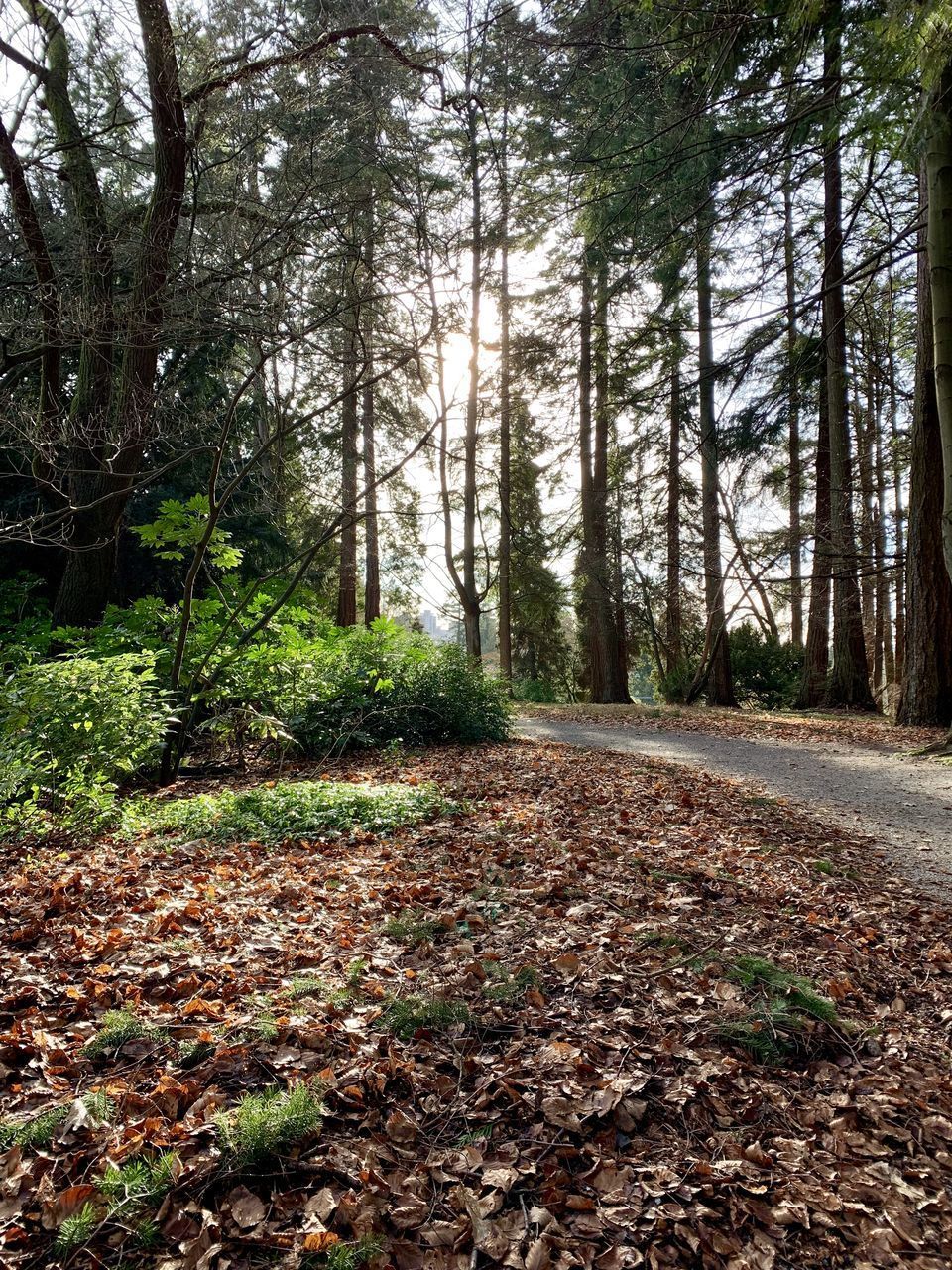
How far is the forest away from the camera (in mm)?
1953

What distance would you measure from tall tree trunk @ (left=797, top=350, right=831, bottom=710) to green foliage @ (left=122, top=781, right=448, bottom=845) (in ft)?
31.3

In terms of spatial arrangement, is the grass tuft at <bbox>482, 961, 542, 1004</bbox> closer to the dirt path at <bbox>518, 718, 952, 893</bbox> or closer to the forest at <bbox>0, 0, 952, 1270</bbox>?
the forest at <bbox>0, 0, 952, 1270</bbox>

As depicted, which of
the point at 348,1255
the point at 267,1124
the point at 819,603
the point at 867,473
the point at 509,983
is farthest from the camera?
the point at 819,603

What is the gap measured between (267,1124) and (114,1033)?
752 millimetres

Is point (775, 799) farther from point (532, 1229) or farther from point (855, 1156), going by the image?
point (532, 1229)

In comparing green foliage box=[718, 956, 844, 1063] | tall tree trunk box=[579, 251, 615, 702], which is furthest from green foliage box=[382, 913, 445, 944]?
tall tree trunk box=[579, 251, 615, 702]

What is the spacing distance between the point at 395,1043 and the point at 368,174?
8.45 meters

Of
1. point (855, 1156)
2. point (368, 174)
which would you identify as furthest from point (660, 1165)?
point (368, 174)

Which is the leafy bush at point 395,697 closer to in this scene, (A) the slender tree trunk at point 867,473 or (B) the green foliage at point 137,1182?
(B) the green foliage at point 137,1182

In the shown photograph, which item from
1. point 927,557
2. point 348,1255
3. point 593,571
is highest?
point 593,571

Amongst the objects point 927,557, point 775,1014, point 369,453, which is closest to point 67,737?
point 775,1014

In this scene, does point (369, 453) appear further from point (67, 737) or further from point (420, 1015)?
point (420, 1015)

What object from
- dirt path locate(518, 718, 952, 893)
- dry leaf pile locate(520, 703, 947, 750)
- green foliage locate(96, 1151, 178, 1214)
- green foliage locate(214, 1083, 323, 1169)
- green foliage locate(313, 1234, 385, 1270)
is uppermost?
dry leaf pile locate(520, 703, 947, 750)

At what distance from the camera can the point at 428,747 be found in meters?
8.02
